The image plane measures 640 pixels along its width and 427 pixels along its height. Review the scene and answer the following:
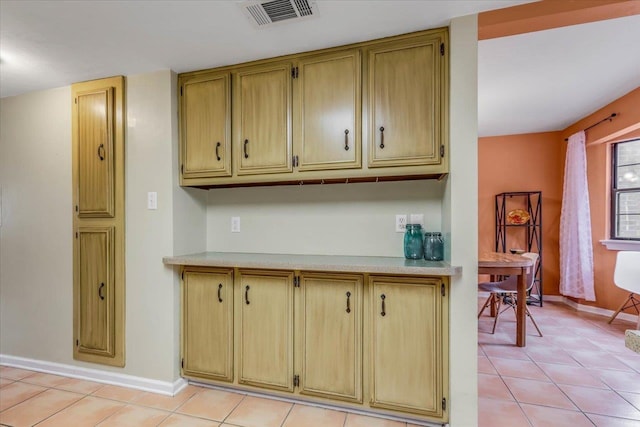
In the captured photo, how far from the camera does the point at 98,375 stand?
88.4 inches

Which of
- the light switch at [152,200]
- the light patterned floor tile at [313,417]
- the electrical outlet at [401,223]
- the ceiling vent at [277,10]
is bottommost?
the light patterned floor tile at [313,417]

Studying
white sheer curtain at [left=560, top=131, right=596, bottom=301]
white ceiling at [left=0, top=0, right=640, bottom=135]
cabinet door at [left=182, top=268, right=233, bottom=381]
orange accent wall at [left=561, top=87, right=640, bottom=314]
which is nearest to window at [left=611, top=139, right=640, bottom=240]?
orange accent wall at [left=561, top=87, right=640, bottom=314]

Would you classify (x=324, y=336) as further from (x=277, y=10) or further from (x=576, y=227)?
(x=576, y=227)

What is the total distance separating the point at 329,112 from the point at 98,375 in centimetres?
247

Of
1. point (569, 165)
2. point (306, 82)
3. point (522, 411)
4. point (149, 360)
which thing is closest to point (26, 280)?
point (149, 360)

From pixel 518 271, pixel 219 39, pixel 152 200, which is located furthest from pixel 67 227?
pixel 518 271

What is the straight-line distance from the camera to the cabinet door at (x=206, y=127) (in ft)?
6.79

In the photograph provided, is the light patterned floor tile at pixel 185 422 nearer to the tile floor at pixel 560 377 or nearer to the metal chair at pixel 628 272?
the tile floor at pixel 560 377

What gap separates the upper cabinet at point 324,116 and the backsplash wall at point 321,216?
0.73 ft

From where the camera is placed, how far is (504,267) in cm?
278

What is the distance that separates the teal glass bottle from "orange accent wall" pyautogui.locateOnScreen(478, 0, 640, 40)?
3.66 ft

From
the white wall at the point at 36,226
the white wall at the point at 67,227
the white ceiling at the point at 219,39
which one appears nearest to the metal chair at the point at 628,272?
the white ceiling at the point at 219,39

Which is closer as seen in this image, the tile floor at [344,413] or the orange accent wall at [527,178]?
the tile floor at [344,413]

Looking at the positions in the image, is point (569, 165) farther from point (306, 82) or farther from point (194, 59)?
point (194, 59)
